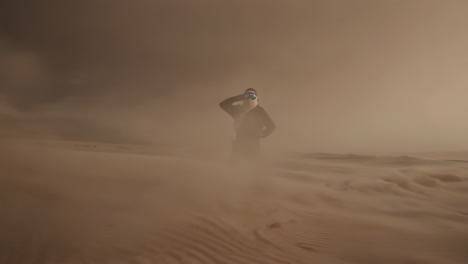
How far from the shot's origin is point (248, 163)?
5.32 meters

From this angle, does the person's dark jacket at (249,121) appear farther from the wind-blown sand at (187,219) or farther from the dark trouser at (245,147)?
the wind-blown sand at (187,219)

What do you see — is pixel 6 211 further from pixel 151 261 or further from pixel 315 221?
pixel 315 221

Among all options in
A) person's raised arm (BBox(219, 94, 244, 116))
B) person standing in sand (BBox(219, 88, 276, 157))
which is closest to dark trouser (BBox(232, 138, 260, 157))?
person standing in sand (BBox(219, 88, 276, 157))

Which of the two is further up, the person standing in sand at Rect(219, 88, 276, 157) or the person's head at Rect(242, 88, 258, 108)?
the person's head at Rect(242, 88, 258, 108)

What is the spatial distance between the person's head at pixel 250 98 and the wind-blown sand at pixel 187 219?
5.68ft

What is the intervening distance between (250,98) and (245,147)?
1.14 metres

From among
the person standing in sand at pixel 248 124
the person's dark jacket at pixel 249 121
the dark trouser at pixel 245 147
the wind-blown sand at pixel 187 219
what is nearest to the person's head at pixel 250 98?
the person standing in sand at pixel 248 124

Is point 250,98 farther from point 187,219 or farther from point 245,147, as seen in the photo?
point 187,219

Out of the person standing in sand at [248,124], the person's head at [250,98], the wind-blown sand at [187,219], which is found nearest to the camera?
the wind-blown sand at [187,219]

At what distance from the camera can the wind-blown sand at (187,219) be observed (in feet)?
7.06

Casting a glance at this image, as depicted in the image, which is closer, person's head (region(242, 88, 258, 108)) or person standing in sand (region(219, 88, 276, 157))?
person's head (region(242, 88, 258, 108))

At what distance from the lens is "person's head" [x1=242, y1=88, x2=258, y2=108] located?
197 inches

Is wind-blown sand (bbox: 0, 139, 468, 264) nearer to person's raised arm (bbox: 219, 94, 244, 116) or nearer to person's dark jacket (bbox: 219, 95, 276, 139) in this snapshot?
person's dark jacket (bbox: 219, 95, 276, 139)

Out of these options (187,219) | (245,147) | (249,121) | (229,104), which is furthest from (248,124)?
(187,219)
